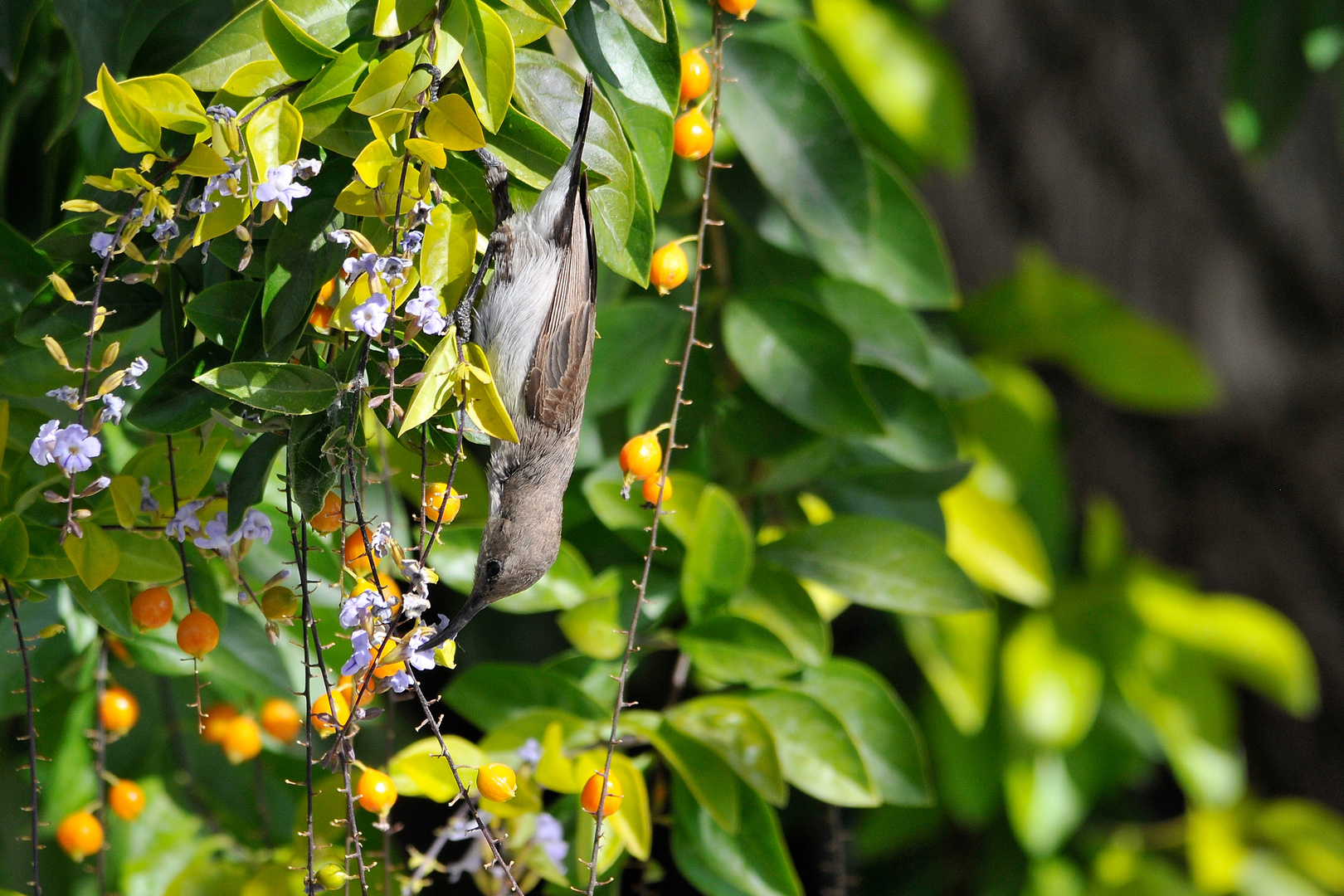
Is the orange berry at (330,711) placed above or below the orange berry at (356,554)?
below

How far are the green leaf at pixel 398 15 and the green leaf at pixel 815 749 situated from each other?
485 millimetres

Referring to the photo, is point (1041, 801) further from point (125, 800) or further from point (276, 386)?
point (276, 386)

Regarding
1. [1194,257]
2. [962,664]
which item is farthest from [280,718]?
[1194,257]

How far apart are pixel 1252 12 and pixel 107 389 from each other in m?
1.15

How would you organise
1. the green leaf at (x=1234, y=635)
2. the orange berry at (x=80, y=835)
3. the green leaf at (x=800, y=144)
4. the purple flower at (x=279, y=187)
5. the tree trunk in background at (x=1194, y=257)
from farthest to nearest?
the tree trunk in background at (x=1194, y=257), the green leaf at (x=1234, y=635), the green leaf at (x=800, y=144), the orange berry at (x=80, y=835), the purple flower at (x=279, y=187)

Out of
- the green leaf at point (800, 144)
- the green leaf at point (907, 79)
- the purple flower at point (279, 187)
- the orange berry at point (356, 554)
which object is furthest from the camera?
the green leaf at point (907, 79)

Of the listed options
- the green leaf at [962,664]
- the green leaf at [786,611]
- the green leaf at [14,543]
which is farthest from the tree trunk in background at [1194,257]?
the green leaf at [14,543]

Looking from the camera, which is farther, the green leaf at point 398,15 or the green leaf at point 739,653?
the green leaf at point 739,653

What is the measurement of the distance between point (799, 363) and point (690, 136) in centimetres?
24

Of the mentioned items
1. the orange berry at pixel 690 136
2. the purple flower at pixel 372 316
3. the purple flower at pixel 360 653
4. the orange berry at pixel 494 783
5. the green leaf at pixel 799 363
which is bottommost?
the orange berry at pixel 494 783

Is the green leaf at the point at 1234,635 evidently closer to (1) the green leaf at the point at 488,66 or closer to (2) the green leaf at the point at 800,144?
(2) the green leaf at the point at 800,144

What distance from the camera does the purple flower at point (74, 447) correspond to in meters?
0.42

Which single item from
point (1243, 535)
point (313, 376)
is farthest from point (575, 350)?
point (1243, 535)

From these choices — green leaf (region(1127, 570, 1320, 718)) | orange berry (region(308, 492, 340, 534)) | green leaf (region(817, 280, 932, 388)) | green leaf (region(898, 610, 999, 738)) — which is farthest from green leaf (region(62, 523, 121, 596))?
green leaf (region(1127, 570, 1320, 718))
